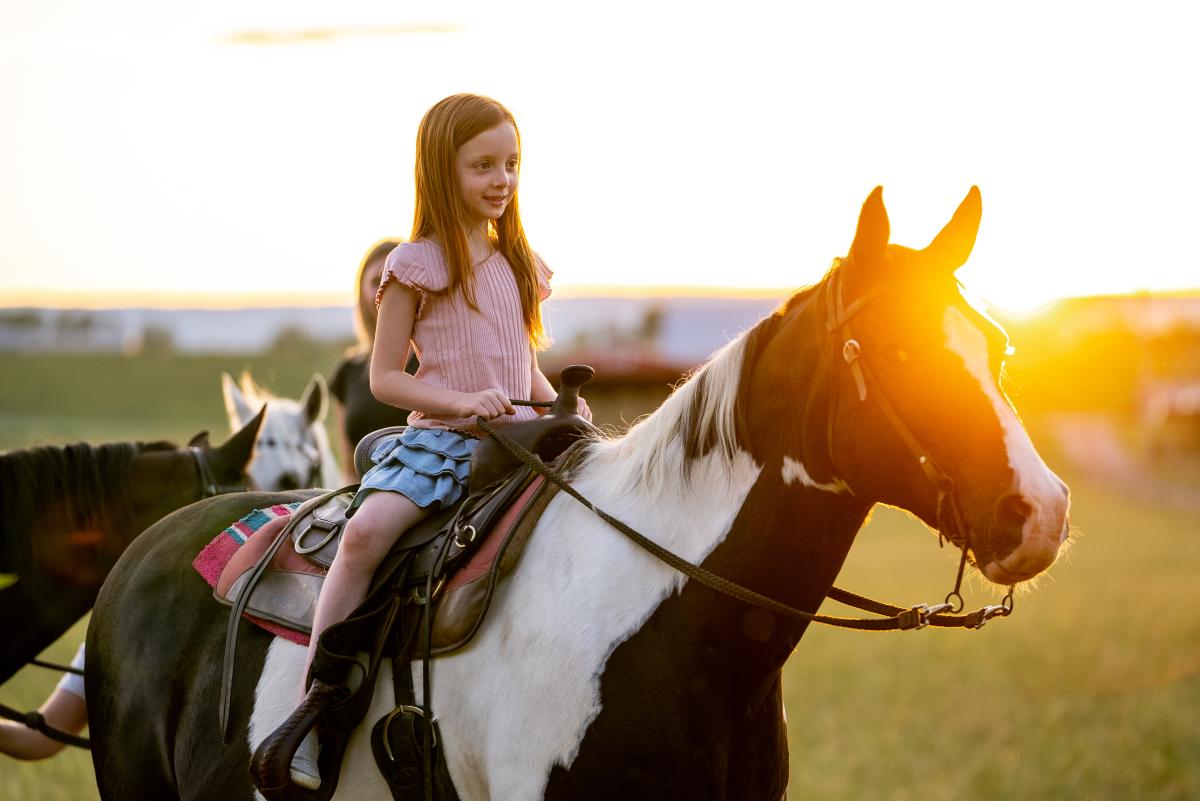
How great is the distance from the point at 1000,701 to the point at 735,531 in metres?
7.91

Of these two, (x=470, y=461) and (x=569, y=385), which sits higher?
(x=569, y=385)

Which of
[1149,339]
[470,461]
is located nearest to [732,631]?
[470,461]

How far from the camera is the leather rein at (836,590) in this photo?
8.92ft

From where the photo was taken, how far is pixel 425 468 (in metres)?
3.50

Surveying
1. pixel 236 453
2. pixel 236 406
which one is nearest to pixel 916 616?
pixel 236 453

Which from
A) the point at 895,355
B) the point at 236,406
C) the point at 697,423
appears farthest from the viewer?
the point at 236,406

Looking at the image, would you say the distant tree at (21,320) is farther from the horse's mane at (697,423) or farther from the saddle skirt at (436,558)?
the horse's mane at (697,423)

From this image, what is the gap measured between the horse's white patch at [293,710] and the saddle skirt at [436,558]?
9cm

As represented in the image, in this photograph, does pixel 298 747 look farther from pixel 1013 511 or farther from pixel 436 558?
pixel 1013 511

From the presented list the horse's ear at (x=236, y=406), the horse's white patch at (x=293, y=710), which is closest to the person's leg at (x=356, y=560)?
the horse's white patch at (x=293, y=710)

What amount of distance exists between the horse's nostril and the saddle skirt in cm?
130

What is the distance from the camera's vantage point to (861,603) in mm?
3383

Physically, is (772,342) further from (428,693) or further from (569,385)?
(428,693)

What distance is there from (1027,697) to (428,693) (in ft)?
27.4
